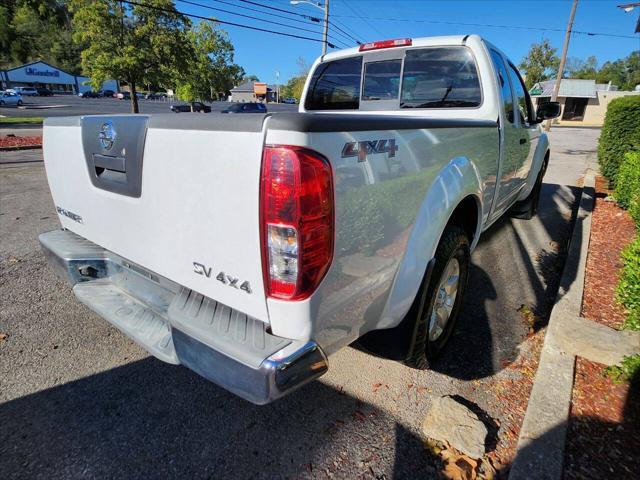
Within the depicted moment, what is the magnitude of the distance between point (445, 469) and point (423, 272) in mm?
964

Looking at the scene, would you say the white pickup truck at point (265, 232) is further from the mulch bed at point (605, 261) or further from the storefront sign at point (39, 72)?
the storefront sign at point (39, 72)

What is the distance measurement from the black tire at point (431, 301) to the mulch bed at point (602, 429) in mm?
814

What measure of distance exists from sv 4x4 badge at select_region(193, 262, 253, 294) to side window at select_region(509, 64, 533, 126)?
3502mm

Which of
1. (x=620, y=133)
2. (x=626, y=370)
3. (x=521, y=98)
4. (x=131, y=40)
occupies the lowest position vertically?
(x=626, y=370)

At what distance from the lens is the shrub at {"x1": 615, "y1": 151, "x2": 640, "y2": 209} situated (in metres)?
5.03

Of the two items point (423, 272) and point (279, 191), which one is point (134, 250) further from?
point (423, 272)

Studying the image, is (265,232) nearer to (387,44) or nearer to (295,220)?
(295,220)

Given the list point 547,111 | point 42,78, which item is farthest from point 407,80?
point 42,78

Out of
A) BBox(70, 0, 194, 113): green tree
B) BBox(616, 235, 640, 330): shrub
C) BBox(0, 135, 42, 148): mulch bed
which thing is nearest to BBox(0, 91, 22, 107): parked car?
BBox(70, 0, 194, 113): green tree

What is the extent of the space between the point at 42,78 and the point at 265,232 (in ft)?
324

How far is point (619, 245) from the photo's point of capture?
4707mm

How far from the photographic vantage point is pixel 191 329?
161 cm

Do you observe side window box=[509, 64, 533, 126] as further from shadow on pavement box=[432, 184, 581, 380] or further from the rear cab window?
shadow on pavement box=[432, 184, 581, 380]

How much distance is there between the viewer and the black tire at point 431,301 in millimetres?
2082
